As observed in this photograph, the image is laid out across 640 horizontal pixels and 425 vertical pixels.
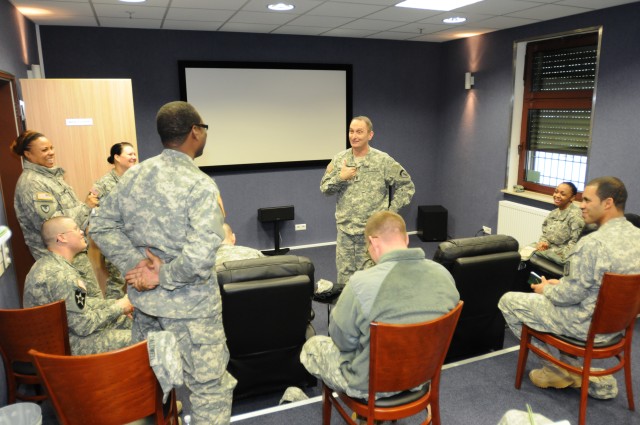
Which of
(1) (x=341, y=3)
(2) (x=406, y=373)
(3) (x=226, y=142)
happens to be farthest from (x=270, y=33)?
(2) (x=406, y=373)

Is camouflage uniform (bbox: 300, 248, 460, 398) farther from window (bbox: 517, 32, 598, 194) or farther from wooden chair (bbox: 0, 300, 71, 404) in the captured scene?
window (bbox: 517, 32, 598, 194)

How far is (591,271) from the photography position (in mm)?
2234

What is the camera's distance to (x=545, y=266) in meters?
3.61

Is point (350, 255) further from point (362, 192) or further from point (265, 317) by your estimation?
point (265, 317)

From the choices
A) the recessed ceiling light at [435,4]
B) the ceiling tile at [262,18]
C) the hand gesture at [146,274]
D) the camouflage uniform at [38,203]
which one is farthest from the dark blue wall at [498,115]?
the camouflage uniform at [38,203]

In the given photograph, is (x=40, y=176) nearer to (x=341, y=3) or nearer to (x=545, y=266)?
(x=341, y=3)

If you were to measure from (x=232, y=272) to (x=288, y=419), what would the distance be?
2.76 feet

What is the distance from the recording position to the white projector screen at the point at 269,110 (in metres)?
5.52

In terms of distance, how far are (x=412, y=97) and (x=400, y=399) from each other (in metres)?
5.37

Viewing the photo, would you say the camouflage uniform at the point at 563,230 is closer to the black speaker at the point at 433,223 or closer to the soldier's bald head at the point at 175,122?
the black speaker at the point at 433,223

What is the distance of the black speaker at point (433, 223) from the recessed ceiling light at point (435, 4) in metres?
2.96

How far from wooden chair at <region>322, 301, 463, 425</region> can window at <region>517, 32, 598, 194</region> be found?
12.0ft

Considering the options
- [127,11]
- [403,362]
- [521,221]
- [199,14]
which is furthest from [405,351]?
[521,221]

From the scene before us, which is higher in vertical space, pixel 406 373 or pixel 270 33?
pixel 270 33
